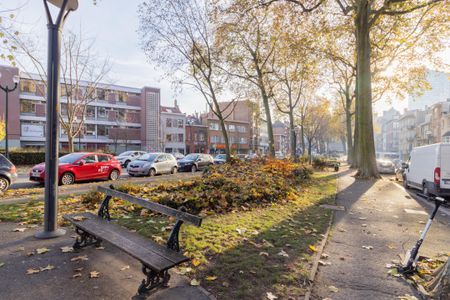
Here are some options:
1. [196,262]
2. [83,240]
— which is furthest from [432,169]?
[83,240]

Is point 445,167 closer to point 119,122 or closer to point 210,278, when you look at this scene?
point 210,278

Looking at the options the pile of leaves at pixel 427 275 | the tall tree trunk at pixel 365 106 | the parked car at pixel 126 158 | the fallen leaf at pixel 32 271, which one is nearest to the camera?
the pile of leaves at pixel 427 275

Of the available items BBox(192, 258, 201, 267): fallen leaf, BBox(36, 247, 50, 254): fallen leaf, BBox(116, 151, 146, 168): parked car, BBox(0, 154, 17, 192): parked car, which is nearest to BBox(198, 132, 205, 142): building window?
BBox(116, 151, 146, 168): parked car

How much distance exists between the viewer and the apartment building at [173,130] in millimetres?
58500

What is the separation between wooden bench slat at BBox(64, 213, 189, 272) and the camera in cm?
302

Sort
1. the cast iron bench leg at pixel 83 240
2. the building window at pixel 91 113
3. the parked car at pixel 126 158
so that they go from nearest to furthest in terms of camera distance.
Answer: the cast iron bench leg at pixel 83 240
the parked car at pixel 126 158
the building window at pixel 91 113

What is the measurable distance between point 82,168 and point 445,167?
51.0 ft

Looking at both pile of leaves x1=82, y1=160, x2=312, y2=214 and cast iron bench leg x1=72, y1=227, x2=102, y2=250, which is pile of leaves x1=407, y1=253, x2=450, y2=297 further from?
cast iron bench leg x1=72, y1=227, x2=102, y2=250

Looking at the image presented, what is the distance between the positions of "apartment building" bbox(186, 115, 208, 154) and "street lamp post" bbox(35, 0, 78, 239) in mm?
57884

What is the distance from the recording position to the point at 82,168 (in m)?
13.6

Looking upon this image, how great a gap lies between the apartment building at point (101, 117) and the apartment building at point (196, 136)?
850 cm

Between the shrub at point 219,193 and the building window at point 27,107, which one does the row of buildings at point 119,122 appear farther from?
the shrub at point 219,193

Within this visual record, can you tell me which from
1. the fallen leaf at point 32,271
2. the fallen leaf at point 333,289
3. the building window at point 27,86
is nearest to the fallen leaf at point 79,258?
the fallen leaf at point 32,271

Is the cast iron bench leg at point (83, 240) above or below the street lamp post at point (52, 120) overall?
below
